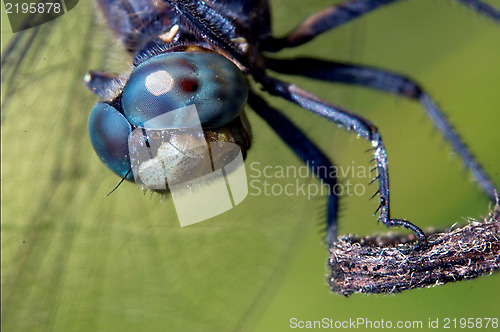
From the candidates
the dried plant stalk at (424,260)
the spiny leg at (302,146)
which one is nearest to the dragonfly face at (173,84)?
the spiny leg at (302,146)

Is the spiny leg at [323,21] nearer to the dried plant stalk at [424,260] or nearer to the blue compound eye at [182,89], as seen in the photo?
the blue compound eye at [182,89]

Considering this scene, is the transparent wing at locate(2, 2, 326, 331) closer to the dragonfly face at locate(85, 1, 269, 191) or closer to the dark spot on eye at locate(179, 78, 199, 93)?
the dragonfly face at locate(85, 1, 269, 191)

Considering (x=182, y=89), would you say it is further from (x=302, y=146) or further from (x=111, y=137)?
(x=302, y=146)

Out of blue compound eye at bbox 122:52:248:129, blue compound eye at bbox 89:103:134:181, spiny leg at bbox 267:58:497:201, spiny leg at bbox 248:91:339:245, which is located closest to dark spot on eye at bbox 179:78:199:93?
blue compound eye at bbox 122:52:248:129

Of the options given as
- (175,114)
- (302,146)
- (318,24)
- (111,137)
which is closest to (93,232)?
(111,137)

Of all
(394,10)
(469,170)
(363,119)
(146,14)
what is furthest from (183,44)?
(469,170)
